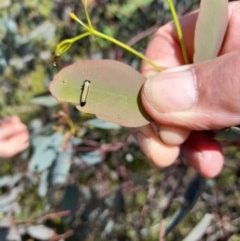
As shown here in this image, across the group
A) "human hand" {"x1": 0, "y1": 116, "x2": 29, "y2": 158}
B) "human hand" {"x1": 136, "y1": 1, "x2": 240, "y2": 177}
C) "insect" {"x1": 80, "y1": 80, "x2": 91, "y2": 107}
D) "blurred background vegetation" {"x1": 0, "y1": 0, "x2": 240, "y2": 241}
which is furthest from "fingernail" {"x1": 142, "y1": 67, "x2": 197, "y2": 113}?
"human hand" {"x1": 0, "y1": 116, "x2": 29, "y2": 158}

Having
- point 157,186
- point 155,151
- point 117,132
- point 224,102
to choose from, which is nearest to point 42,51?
point 117,132

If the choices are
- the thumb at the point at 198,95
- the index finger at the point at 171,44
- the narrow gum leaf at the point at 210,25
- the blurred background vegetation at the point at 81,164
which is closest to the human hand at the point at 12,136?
the blurred background vegetation at the point at 81,164

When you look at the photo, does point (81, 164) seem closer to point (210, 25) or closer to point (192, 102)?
point (192, 102)

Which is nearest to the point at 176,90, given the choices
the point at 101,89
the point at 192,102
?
the point at 192,102

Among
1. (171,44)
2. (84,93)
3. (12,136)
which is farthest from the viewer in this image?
(12,136)

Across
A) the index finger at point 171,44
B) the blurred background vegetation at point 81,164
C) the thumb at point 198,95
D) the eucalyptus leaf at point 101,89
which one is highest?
the eucalyptus leaf at point 101,89

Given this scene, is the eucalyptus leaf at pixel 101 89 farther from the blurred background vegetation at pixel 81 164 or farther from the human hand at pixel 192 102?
the blurred background vegetation at pixel 81 164

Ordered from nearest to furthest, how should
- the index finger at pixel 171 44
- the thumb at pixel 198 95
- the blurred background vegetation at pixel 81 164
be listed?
the thumb at pixel 198 95
the index finger at pixel 171 44
the blurred background vegetation at pixel 81 164
